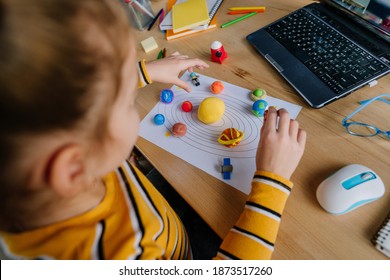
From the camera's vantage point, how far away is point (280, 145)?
49 cm

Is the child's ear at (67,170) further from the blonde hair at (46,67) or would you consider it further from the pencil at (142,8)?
the pencil at (142,8)

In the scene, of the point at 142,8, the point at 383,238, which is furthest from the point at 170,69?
the point at 383,238

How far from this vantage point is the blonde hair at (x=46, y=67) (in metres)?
0.24

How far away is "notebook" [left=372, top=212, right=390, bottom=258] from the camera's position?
41cm

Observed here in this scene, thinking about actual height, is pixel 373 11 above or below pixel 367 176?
above

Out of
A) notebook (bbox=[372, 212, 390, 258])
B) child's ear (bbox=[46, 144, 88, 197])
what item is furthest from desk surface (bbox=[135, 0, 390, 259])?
child's ear (bbox=[46, 144, 88, 197])

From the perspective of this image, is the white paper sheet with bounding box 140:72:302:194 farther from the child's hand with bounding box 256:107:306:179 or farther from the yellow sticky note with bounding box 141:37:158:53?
the yellow sticky note with bounding box 141:37:158:53

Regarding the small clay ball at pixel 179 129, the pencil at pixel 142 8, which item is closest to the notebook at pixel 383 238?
the small clay ball at pixel 179 129

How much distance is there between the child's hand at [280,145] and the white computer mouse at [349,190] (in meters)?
0.06

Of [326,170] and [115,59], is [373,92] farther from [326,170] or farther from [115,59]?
[115,59]

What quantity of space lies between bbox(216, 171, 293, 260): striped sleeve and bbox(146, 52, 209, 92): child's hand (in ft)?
1.02

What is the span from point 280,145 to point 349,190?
0.41ft

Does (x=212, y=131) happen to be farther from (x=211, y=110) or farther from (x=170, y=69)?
(x=170, y=69)

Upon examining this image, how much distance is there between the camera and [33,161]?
11.1 inches
